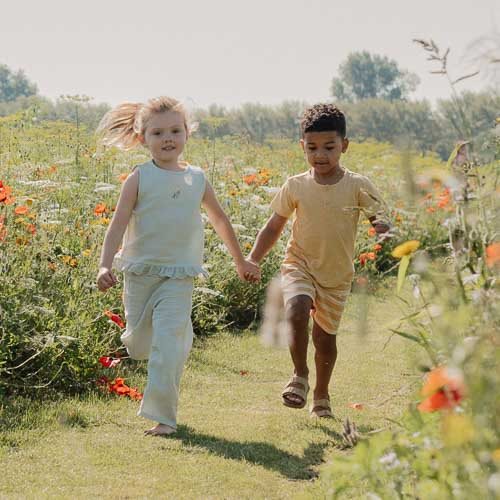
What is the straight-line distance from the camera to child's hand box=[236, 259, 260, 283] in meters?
5.36

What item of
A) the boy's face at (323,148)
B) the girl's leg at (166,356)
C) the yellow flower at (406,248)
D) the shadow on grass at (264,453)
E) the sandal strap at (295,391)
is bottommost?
the shadow on grass at (264,453)

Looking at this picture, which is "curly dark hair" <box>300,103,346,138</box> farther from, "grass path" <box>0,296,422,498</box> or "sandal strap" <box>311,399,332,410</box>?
"sandal strap" <box>311,399,332,410</box>

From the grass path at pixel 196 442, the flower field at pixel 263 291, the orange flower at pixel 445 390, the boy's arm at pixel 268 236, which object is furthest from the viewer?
the boy's arm at pixel 268 236

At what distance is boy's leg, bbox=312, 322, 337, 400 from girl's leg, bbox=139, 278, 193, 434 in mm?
873

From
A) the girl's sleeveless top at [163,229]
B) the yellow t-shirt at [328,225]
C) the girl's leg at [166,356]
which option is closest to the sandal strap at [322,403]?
the yellow t-shirt at [328,225]

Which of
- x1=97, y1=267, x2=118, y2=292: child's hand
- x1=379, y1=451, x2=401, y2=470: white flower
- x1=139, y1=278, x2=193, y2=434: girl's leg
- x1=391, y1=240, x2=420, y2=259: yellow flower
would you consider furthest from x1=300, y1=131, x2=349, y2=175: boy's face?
x1=379, y1=451, x2=401, y2=470: white flower

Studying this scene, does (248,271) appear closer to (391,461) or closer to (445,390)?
(391,461)

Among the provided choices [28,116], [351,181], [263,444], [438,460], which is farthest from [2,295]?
[28,116]

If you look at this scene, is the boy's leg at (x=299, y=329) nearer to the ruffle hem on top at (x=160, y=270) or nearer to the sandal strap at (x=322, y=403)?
the sandal strap at (x=322, y=403)

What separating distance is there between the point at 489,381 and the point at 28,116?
1055cm

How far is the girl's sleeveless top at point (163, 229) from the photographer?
5.14 meters

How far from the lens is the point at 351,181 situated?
5.55 m

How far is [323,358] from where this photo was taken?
5.65 metres

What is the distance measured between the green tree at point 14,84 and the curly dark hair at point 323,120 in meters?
74.8
